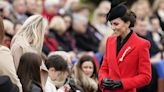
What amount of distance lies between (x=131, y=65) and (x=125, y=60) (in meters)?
0.10

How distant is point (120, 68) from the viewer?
939 cm

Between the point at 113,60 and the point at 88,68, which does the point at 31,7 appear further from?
the point at 113,60

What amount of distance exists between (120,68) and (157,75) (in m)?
5.36

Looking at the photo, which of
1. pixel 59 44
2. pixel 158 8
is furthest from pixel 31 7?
pixel 158 8

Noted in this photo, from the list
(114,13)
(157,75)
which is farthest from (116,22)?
(157,75)

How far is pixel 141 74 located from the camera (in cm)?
935

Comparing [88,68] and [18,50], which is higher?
[18,50]

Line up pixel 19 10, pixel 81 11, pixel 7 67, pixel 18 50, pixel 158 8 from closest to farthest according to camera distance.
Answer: pixel 7 67, pixel 18 50, pixel 19 10, pixel 81 11, pixel 158 8

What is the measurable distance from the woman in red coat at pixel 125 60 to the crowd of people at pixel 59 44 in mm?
323

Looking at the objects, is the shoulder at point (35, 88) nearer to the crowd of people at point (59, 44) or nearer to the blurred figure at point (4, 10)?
the crowd of people at point (59, 44)

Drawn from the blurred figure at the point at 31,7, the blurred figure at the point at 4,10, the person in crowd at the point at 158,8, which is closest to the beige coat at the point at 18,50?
the blurred figure at the point at 4,10

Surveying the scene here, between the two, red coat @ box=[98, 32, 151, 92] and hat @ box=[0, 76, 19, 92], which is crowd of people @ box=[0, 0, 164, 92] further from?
red coat @ box=[98, 32, 151, 92]

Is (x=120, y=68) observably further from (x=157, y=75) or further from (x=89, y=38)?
(x=89, y=38)

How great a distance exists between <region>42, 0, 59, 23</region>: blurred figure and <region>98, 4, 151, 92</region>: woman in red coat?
737 centimetres
